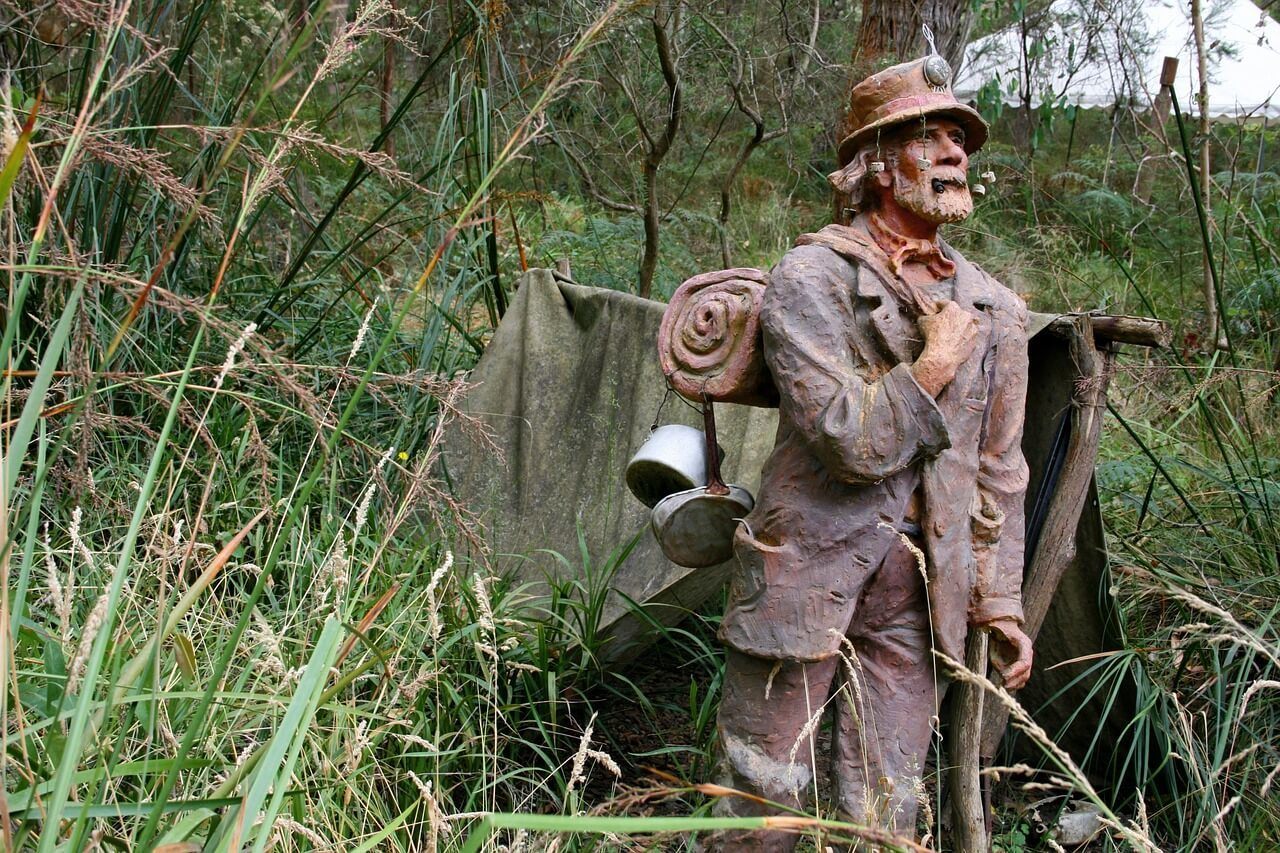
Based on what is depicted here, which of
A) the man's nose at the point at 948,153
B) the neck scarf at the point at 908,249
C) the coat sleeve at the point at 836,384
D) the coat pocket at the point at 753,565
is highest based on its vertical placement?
the man's nose at the point at 948,153

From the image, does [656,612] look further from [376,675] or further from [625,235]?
[625,235]

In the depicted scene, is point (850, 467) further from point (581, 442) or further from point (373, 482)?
point (581, 442)

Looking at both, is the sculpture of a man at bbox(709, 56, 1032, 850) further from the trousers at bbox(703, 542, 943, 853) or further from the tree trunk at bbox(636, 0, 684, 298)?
the tree trunk at bbox(636, 0, 684, 298)

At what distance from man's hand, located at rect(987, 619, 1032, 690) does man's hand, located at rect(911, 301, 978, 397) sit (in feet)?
2.00

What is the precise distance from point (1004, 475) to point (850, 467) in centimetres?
52

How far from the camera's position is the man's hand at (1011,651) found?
2.80m

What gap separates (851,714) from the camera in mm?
2756

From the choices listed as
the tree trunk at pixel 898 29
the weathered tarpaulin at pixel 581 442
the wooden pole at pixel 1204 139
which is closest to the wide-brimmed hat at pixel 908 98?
the weathered tarpaulin at pixel 581 442

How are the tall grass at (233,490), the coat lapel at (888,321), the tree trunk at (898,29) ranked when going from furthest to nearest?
1. the tree trunk at (898,29)
2. the coat lapel at (888,321)
3. the tall grass at (233,490)

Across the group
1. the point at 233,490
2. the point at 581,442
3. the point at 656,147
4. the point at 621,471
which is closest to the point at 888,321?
the point at 621,471

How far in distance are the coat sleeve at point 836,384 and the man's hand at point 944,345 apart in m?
0.05

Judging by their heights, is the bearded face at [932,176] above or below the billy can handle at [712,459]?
above

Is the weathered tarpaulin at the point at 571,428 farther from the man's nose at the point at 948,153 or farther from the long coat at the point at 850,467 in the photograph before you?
the man's nose at the point at 948,153

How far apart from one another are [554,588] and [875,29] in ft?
8.80
